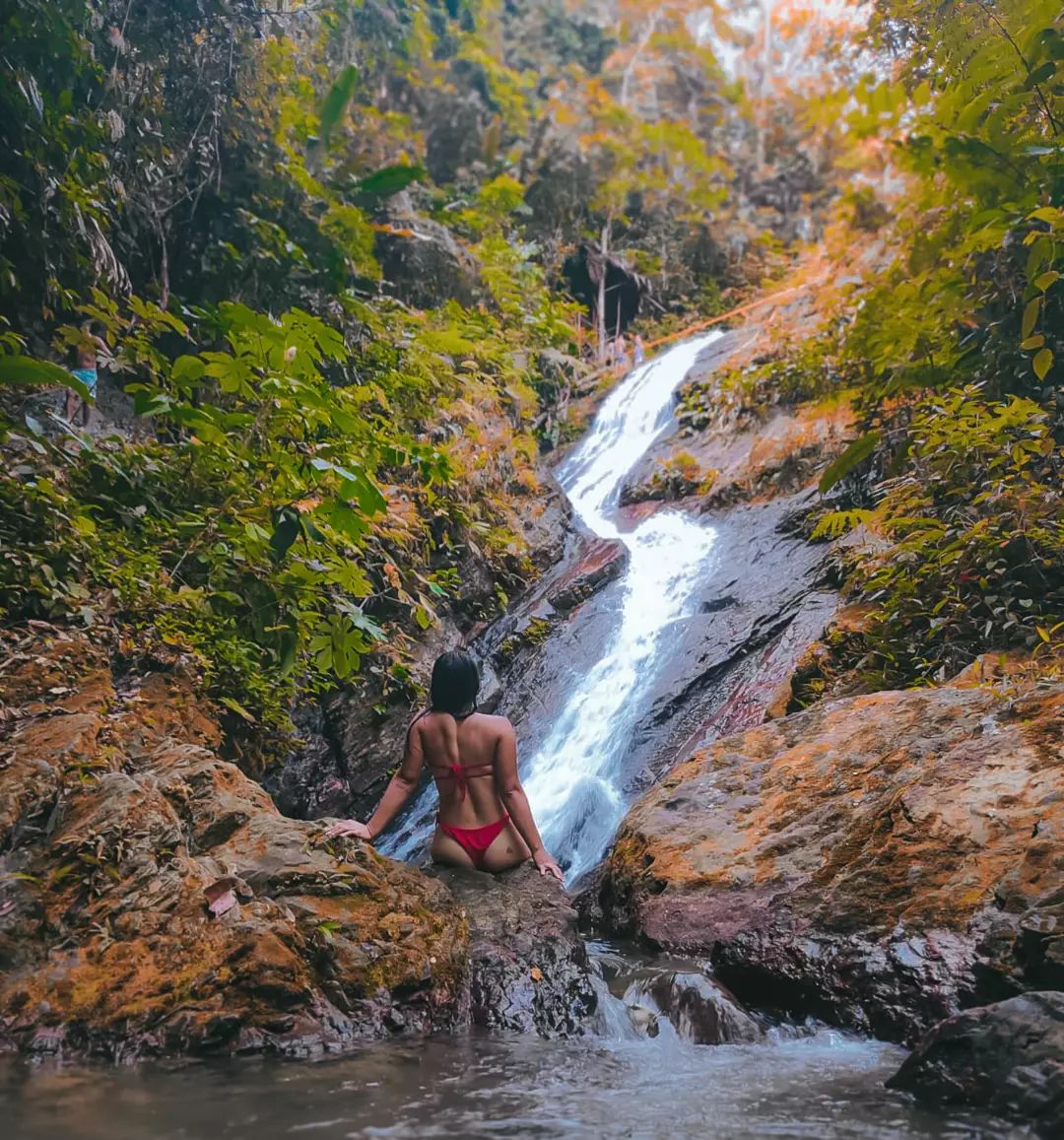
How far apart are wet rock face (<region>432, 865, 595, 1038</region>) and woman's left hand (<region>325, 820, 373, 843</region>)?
480 millimetres

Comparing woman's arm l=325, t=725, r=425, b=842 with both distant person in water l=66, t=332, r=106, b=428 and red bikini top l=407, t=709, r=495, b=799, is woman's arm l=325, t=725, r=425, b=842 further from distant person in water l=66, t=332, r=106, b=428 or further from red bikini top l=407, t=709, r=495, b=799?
distant person in water l=66, t=332, r=106, b=428

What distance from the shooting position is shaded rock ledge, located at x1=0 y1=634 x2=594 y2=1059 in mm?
2537

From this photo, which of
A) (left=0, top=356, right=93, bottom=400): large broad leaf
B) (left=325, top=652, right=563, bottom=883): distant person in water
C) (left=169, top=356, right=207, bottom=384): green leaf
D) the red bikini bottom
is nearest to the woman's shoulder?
(left=325, top=652, right=563, bottom=883): distant person in water

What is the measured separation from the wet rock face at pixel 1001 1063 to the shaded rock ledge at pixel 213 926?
4.32 ft

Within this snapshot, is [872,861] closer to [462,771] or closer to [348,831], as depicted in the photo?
[462,771]

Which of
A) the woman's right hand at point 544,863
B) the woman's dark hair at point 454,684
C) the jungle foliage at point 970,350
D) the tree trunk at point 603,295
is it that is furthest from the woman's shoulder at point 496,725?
the tree trunk at point 603,295

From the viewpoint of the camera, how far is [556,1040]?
2.89 metres

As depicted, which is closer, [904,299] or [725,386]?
[904,299]

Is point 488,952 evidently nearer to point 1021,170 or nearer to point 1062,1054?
point 1062,1054

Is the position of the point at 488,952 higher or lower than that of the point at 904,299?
lower

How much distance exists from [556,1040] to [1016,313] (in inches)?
268

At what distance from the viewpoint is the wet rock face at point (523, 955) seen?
3033mm

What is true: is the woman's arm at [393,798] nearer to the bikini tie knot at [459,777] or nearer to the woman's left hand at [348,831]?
the woman's left hand at [348,831]

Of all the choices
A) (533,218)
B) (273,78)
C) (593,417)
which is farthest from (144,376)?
(533,218)
